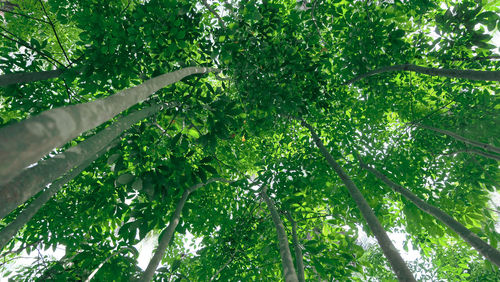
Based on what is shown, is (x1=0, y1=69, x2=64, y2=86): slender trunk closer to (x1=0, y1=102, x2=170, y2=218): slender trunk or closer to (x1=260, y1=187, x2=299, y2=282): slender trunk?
(x1=0, y1=102, x2=170, y2=218): slender trunk

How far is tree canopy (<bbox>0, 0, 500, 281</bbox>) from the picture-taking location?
2824 mm

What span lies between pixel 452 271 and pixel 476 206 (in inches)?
159

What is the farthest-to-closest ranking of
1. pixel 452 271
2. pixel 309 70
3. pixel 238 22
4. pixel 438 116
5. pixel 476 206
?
pixel 452 271 < pixel 438 116 < pixel 476 206 < pixel 309 70 < pixel 238 22

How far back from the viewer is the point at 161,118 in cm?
361

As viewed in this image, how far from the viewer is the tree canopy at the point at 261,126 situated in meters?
2.82

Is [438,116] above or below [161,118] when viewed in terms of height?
above

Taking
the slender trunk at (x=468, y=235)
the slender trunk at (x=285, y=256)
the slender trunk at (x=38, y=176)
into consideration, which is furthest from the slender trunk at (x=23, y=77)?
the slender trunk at (x=468, y=235)

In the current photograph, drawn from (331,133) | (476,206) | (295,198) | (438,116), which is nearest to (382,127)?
(438,116)

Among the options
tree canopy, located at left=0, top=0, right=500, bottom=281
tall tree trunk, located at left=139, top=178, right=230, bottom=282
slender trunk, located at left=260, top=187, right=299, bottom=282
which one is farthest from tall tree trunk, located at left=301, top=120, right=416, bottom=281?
tall tree trunk, located at left=139, top=178, right=230, bottom=282

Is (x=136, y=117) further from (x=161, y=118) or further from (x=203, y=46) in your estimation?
(x=203, y=46)

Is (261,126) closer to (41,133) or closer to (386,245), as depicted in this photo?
(386,245)

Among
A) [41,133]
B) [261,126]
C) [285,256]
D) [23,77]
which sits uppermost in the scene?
[261,126]

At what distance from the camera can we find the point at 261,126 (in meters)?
4.32

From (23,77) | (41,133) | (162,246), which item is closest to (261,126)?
(162,246)
